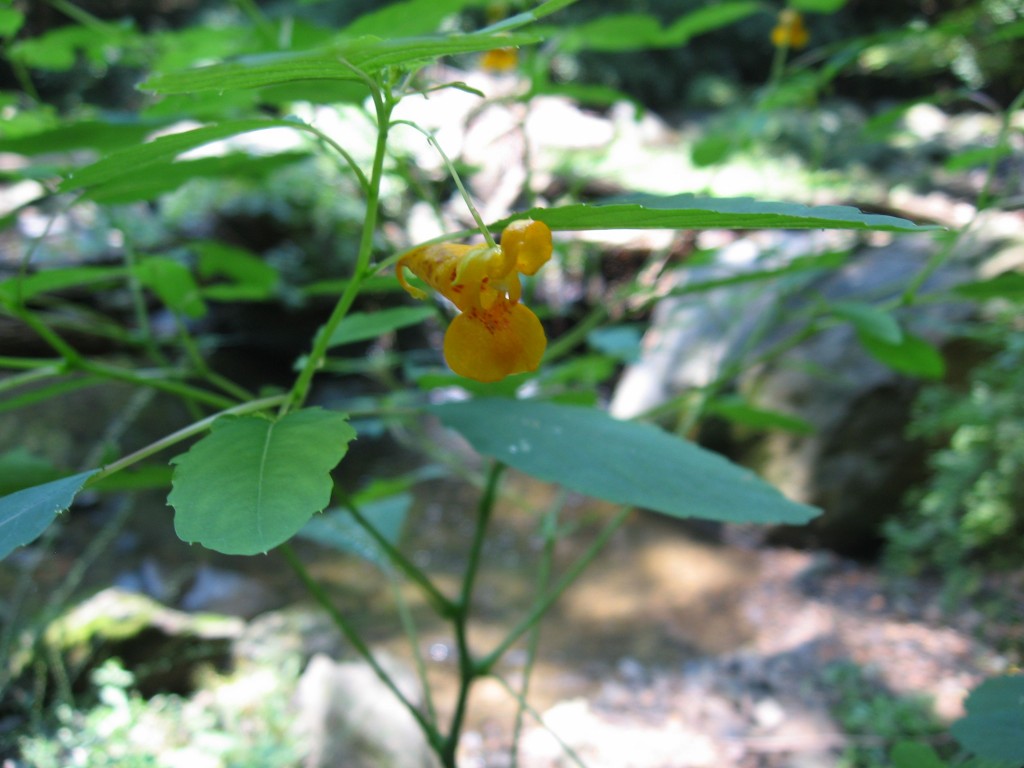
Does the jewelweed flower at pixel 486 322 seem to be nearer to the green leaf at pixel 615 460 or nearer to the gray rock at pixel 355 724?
the green leaf at pixel 615 460

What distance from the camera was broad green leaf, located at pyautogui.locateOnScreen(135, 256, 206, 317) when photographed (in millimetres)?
870

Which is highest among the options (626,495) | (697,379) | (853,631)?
(626,495)

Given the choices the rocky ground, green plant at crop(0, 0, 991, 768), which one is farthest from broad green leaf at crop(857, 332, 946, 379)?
the rocky ground

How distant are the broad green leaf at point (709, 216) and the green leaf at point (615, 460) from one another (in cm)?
21

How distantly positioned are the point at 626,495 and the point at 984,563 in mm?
2556

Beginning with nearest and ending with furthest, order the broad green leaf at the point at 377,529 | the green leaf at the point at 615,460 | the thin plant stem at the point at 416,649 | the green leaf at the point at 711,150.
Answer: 1. the green leaf at the point at 615,460
2. the thin plant stem at the point at 416,649
3. the broad green leaf at the point at 377,529
4. the green leaf at the point at 711,150

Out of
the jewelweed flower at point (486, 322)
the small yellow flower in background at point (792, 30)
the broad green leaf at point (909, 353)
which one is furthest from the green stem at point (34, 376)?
the small yellow flower in background at point (792, 30)

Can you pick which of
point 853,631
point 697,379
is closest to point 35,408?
point 697,379

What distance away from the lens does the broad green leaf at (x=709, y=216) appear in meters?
0.39

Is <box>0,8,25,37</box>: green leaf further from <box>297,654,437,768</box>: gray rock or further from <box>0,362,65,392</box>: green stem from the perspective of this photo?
<box>297,654,437,768</box>: gray rock

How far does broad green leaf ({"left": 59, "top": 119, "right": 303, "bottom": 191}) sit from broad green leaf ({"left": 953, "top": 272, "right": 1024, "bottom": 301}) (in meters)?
0.81

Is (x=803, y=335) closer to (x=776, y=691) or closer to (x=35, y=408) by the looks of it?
(x=776, y=691)

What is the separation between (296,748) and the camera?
5.25 ft

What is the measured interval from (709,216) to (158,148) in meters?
0.36
